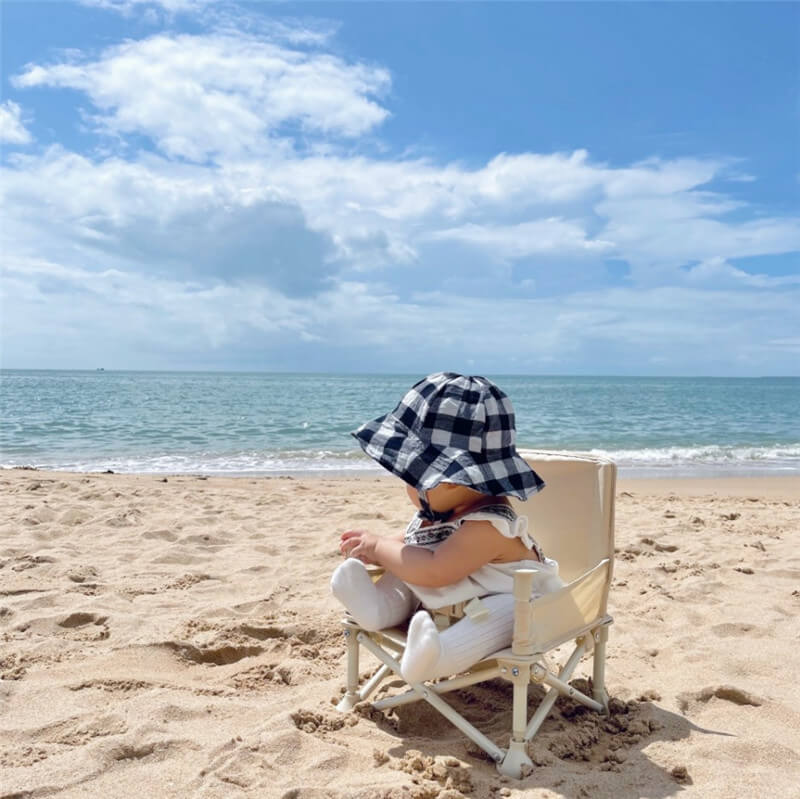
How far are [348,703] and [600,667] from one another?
1016 mm

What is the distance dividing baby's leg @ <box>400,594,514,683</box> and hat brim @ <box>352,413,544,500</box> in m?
0.41

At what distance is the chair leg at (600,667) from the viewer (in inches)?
114

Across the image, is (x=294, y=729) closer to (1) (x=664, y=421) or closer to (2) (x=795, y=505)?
(2) (x=795, y=505)

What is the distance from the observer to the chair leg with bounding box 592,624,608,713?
289 centimetres

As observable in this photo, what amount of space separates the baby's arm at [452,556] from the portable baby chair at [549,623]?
177 mm

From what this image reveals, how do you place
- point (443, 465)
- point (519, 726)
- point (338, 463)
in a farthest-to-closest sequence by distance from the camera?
point (338, 463)
point (443, 465)
point (519, 726)

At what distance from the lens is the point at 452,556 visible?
2.51 m

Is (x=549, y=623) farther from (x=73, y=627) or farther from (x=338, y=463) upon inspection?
(x=338, y=463)

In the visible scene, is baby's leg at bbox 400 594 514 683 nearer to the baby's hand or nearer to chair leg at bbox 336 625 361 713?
the baby's hand

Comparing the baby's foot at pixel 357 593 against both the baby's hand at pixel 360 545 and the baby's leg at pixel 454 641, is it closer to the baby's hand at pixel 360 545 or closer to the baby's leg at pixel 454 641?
the baby's hand at pixel 360 545


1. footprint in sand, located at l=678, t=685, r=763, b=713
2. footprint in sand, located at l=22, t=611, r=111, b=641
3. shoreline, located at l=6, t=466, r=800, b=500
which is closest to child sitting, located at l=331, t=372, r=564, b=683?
footprint in sand, located at l=678, t=685, r=763, b=713

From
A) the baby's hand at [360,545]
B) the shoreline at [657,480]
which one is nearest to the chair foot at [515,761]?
the baby's hand at [360,545]

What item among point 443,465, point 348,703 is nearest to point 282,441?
point 348,703

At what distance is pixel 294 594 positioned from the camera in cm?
434
